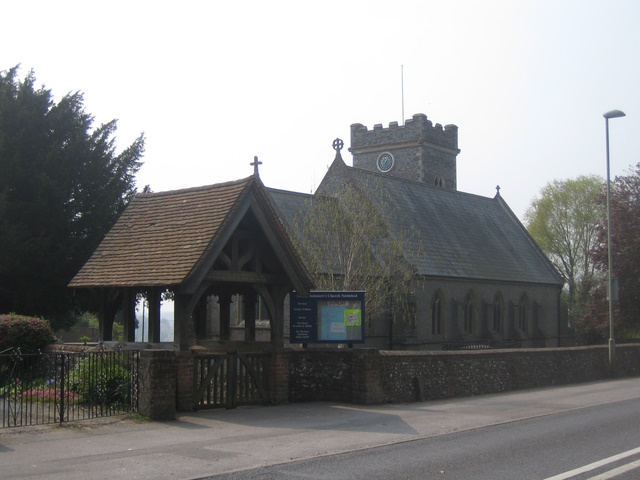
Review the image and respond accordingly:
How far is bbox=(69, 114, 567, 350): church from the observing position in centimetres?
1642

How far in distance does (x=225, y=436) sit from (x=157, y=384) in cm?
204

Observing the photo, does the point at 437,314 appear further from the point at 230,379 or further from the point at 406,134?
the point at 230,379

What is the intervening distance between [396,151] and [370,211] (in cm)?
2922

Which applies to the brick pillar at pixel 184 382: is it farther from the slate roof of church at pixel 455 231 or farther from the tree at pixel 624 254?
the tree at pixel 624 254

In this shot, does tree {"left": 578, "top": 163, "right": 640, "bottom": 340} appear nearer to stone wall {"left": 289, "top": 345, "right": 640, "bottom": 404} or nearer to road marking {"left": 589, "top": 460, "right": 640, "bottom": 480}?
stone wall {"left": 289, "top": 345, "right": 640, "bottom": 404}

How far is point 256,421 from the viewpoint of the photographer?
46.9 feet

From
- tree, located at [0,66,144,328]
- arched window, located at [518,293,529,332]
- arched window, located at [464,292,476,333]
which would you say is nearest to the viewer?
tree, located at [0,66,144,328]

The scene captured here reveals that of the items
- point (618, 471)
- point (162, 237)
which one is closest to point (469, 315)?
point (162, 237)

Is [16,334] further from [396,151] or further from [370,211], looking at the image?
[396,151]

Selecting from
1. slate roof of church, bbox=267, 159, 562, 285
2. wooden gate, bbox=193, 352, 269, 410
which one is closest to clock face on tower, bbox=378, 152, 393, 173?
slate roof of church, bbox=267, 159, 562, 285

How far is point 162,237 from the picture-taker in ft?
56.3

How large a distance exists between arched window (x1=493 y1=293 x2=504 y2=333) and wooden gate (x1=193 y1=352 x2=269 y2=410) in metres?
28.3

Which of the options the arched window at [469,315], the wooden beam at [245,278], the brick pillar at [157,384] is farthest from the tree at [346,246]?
the arched window at [469,315]

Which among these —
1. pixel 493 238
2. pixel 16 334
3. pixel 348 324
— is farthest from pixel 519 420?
pixel 493 238
